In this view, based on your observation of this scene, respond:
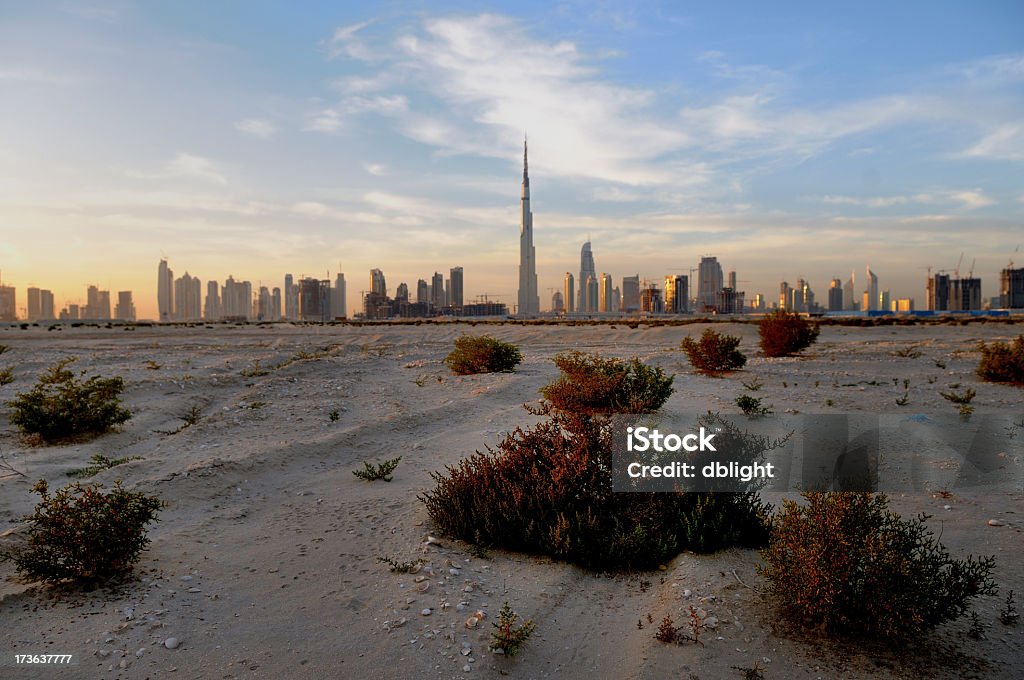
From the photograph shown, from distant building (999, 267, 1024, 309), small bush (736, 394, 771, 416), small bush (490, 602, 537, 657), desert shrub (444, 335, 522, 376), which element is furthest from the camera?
distant building (999, 267, 1024, 309)

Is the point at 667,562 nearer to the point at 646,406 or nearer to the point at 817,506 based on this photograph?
the point at 817,506

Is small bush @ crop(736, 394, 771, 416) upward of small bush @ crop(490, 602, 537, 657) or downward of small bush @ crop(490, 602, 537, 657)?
upward

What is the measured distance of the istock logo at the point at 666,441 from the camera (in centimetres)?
528

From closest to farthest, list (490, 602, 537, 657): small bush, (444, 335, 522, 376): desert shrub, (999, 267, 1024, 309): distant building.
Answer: (490, 602, 537, 657): small bush → (444, 335, 522, 376): desert shrub → (999, 267, 1024, 309): distant building

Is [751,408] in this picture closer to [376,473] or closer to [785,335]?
[376,473]

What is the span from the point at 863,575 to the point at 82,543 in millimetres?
5170

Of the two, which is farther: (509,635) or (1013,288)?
(1013,288)

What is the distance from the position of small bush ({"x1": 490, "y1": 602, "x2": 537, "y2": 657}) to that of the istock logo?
2.07 m

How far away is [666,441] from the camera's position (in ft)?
17.6

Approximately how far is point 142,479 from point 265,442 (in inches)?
81.2

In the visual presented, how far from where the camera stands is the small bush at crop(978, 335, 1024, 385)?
44.5 ft
